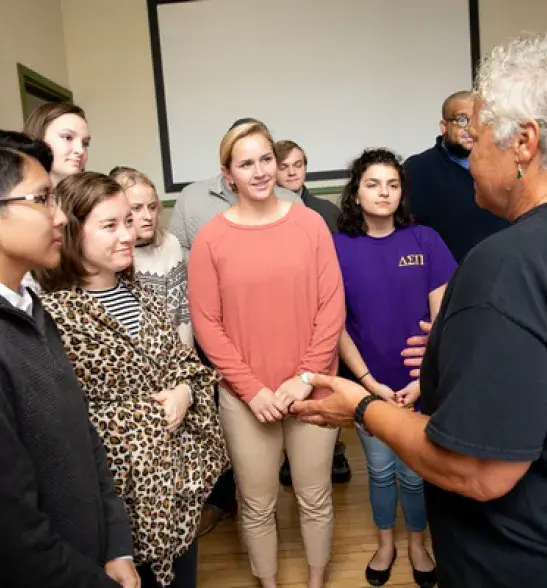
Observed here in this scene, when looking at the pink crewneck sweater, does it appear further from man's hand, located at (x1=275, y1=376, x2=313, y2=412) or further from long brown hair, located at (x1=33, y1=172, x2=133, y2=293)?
long brown hair, located at (x1=33, y1=172, x2=133, y2=293)

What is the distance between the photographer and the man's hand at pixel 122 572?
120 centimetres

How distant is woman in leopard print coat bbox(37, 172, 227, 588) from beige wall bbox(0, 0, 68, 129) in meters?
2.12

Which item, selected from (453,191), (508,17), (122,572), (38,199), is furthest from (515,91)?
(508,17)

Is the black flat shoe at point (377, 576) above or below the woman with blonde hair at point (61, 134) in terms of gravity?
below

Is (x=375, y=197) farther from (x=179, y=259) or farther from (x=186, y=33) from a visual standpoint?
(x=186, y=33)

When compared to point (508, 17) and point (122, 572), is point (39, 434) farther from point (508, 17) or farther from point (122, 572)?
point (508, 17)

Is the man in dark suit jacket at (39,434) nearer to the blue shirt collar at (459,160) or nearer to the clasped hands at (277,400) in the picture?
the clasped hands at (277,400)

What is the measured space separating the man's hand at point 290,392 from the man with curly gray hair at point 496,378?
33.1 inches

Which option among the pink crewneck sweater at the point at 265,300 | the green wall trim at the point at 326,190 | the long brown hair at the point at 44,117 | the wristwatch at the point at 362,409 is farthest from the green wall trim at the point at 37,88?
the wristwatch at the point at 362,409

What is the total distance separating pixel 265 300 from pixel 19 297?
2.97 ft

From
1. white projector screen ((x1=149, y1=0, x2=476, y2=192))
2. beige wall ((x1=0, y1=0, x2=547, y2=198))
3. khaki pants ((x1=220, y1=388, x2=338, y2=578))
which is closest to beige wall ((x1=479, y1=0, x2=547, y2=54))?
beige wall ((x1=0, y1=0, x2=547, y2=198))

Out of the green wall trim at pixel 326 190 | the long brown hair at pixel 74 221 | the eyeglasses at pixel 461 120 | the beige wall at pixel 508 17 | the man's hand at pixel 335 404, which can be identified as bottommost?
the man's hand at pixel 335 404

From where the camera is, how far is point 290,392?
1.89 meters

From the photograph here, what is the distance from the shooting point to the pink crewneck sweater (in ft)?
6.18
